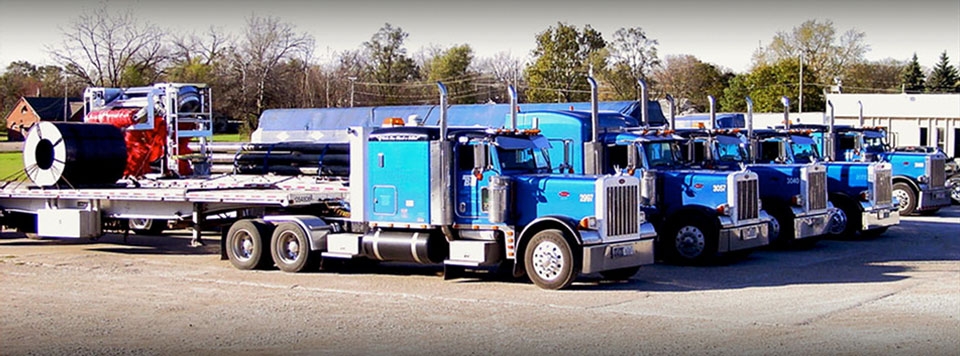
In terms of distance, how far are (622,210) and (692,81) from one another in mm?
61176

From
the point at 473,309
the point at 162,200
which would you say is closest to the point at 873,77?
the point at 162,200

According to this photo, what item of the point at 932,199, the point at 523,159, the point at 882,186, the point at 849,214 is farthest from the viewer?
the point at 932,199

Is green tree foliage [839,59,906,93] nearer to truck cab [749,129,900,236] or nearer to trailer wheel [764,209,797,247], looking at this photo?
truck cab [749,129,900,236]

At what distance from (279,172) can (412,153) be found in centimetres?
526

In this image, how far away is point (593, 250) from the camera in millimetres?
14984

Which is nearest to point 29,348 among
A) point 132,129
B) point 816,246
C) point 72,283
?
point 72,283

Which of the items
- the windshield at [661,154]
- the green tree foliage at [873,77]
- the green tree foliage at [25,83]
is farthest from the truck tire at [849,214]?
the green tree foliage at [25,83]

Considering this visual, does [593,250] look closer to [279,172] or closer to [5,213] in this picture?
[279,172]

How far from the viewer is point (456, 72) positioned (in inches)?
2611

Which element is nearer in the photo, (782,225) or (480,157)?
(480,157)

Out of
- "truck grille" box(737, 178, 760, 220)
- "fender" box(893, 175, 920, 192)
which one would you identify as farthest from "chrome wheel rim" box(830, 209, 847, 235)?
"fender" box(893, 175, 920, 192)

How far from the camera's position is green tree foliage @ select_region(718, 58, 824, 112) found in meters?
64.9

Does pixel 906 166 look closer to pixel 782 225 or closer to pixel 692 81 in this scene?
pixel 782 225

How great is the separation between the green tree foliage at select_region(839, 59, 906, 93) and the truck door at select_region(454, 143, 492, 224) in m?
66.0
